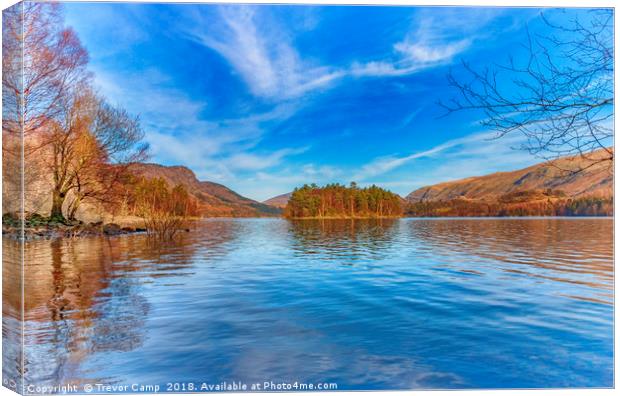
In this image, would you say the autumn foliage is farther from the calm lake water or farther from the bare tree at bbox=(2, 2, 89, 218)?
the bare tree at bbox=(2, 2, 89, 218)

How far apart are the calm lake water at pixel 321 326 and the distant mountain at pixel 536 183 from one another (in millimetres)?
547

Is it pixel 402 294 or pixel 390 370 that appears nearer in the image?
pixel 390 370

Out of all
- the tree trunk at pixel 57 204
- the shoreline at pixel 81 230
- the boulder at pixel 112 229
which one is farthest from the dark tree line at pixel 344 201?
the boulder at pixel 112 229

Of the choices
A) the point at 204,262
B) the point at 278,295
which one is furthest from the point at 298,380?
the point at 204,262

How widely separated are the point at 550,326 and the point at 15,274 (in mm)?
5728

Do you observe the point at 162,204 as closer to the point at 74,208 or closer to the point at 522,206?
the point at 74,208

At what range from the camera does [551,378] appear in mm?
3752

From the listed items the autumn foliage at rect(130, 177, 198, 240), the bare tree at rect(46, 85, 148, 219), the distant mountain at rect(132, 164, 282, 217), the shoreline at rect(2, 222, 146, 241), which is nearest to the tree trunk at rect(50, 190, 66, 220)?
the bare tree at rect(46, 85, 148, 219)

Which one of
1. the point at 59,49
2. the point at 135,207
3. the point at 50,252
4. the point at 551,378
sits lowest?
the point at 551,378

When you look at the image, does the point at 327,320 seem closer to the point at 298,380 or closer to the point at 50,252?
the point at 298,380

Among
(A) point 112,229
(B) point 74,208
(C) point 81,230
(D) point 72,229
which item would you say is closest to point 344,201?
(B) point 74,208

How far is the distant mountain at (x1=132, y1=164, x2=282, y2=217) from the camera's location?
6809 mm

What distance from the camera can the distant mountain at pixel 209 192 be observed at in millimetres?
6809

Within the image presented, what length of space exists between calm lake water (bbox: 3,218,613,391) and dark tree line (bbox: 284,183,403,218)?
5.25ft
